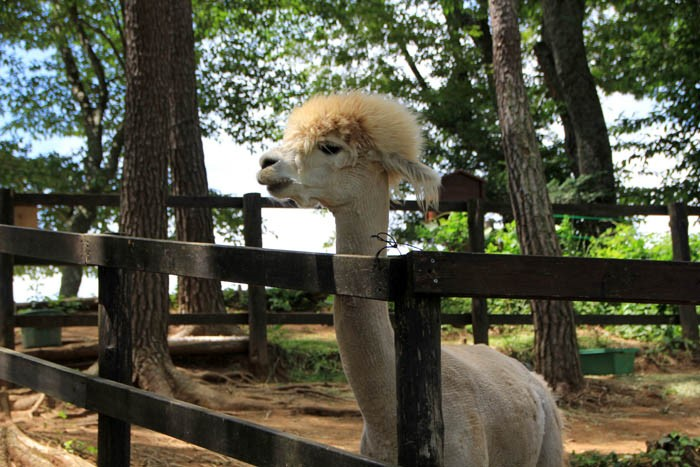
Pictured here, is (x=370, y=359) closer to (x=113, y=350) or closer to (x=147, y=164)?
(x=113, y=350)

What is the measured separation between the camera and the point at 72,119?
816 inches

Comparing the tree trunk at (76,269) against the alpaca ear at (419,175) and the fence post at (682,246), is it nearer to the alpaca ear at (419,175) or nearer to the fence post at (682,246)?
the fence post at (682,246)

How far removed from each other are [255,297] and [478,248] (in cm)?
284

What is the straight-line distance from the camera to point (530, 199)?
25.5ft

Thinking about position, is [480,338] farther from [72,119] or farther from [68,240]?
[72,119]

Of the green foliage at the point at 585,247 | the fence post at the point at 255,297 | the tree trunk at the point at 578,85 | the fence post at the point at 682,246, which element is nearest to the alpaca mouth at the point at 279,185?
the fence post at the point at 255,297

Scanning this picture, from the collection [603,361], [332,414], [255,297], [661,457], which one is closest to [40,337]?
[255,297]

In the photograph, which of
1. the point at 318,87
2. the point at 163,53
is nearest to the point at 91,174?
the point at 318,87

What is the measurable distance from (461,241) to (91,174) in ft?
35.4

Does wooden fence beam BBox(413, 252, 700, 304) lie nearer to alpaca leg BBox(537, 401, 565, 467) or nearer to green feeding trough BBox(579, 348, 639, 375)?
alpaca leg BBox(537, 401, 565, 467)

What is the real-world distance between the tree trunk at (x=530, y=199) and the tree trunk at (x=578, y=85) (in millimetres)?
8928

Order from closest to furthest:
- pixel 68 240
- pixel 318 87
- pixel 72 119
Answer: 1. pixel 68 240
2. pixel 72 119
3. pixel 318 87

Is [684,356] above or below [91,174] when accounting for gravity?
below

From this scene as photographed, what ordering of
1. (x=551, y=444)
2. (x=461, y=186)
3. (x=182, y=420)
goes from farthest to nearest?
(x=461, y=186) < (x=551, y=444) < (x=182, y=420)
